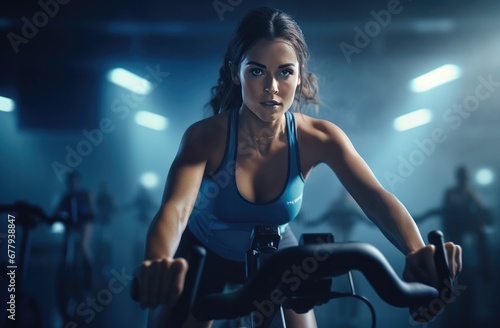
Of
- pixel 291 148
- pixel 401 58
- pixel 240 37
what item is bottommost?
pixel 291 148

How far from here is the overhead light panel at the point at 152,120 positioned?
4.70 m

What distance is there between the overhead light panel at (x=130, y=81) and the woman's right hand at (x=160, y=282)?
4.22m

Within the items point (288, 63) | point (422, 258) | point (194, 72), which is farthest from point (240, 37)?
point (194, 72)

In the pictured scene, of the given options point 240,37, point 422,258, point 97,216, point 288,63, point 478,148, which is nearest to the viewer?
point 422,258

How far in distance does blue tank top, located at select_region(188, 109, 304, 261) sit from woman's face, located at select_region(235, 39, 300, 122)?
11cm

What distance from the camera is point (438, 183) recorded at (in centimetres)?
586

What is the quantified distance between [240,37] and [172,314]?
806 millimetres

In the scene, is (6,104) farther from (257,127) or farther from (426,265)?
(426,265)

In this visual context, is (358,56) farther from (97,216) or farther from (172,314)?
(172,314)

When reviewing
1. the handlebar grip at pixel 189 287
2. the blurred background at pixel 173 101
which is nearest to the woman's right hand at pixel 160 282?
the handlebar grip at pixel 189 287

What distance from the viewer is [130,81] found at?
15.3ft

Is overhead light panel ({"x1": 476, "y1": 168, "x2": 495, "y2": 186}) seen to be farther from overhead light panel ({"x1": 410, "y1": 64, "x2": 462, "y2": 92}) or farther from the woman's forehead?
the woman's forehead

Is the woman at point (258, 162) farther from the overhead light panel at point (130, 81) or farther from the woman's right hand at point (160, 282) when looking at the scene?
the overhead light panel at point (130, 81)

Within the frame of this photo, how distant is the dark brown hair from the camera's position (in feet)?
3.62
